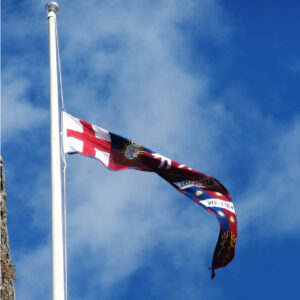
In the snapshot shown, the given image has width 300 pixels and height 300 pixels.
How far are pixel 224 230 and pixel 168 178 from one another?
5.70 ft

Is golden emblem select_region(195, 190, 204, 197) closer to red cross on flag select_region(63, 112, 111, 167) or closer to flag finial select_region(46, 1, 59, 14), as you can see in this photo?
red cross on flag select_region(63, 112, 111, 167)

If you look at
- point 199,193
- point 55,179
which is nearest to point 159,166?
point 199,193

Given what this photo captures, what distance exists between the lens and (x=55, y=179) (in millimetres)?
10766

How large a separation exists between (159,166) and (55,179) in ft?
10.5

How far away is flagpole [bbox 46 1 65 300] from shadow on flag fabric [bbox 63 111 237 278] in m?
1.22

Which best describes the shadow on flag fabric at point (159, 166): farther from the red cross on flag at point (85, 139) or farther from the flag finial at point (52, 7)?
the flag finial at point (52, 7)

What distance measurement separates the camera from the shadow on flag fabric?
12.9 metres

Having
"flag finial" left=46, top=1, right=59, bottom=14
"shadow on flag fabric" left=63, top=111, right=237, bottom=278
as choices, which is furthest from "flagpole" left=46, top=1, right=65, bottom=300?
"shadow on flag fabric" left=63, top=111, right=237, bottom=278

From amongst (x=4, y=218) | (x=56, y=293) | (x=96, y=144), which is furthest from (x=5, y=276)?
(x=56, y=293)

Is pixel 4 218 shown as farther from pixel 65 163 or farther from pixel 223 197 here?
pixel 223 197

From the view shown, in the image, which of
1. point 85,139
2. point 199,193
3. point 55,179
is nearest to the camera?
point 55,179

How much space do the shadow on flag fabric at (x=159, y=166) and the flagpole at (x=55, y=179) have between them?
1.22 m

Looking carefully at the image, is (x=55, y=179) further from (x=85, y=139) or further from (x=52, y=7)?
(x=52, y=7)

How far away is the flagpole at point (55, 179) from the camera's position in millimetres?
9643
